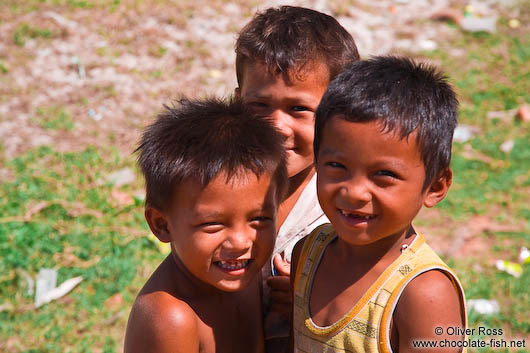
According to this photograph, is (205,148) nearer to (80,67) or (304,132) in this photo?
(304,132)

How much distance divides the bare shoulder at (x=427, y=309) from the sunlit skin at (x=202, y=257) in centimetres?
51

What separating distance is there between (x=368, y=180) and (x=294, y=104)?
0.75m

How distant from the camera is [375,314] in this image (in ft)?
6.35

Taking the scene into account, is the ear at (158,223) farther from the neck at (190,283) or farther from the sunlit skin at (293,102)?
the sunlit skin at (293,102)

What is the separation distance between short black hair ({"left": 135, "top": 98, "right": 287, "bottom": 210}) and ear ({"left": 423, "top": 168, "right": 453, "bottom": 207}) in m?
0.50

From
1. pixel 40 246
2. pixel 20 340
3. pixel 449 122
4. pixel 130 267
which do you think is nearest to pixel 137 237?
pixel 130 267

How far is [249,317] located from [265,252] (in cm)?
37

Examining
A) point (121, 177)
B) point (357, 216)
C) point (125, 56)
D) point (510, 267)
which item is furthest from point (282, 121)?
point (125, 56)

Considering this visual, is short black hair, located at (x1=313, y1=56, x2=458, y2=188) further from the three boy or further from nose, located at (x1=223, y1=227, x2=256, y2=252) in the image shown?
nose, located at (x1=223, y1=227, x2=256, y2=252)

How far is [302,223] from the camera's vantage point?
2.62 metres

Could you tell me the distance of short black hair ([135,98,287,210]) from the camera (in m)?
2.09

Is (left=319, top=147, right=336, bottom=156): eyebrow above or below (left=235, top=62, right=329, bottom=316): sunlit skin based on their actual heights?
below

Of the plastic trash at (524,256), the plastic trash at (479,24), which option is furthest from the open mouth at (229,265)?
the plastic trash at (479,24)

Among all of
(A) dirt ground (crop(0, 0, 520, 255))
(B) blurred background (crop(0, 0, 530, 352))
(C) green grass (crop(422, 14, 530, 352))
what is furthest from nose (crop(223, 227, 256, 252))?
Result: (A) dirt ground (crop(0, 0, 520, 255))
